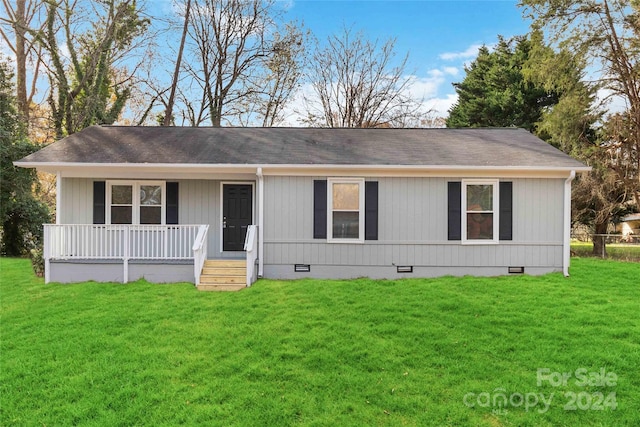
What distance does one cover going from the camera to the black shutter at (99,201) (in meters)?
8.91

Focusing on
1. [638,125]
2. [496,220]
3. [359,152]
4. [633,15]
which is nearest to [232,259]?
[359,152]

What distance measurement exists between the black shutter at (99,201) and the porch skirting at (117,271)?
1217mm

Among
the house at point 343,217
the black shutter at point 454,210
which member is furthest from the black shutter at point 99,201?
the black shutter at point 454,210

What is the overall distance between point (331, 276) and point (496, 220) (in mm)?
4050

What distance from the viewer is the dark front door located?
927 cm

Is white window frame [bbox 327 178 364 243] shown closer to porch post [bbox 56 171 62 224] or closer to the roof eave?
the roof eave

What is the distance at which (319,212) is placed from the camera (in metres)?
8.48

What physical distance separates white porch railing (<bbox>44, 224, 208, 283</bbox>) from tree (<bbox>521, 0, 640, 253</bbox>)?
51.9ft

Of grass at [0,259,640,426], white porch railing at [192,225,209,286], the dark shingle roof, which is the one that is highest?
the dark shingle roof

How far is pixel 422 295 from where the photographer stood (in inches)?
267

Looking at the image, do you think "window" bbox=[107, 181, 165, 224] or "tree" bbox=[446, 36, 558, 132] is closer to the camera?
"window" bbox=[107, 181, 165, 224]

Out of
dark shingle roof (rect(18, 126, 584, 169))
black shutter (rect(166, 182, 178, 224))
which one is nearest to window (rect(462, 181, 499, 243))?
dark shingle roof (rect(18, 126, 584, 169))

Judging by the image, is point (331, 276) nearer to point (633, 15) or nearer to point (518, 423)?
point (518, 423)

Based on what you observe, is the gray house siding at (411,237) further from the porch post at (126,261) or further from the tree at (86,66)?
the tree at (86,66)
